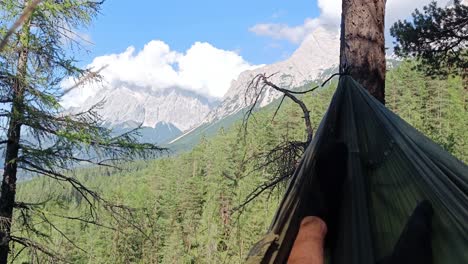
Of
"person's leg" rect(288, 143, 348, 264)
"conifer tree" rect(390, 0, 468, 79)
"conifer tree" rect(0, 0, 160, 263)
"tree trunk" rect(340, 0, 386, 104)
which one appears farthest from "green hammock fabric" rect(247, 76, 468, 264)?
"conifer tree" rect(390, 0, 468, 79)

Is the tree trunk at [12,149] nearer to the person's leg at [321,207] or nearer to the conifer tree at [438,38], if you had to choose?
the person's leg at [321,207]

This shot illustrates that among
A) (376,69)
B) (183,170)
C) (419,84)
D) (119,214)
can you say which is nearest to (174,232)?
(183,170)

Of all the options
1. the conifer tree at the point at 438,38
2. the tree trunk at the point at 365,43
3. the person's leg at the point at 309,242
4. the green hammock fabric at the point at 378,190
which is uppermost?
the conifer tree at the point at 438,38

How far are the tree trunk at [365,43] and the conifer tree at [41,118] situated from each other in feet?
8.08

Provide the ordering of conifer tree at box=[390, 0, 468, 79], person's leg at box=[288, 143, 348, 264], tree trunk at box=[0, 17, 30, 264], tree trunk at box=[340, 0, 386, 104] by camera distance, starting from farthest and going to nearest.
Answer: conifer tree at box=[390, 0, 468, 79]
tree trunk at box=[0, 17, 30, 264]
tree trunk at box=[340, 0, 386, 104]
person's leg at box=[288, 143, 348, 264]

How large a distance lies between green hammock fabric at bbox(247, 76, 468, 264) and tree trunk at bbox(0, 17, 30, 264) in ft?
9.94

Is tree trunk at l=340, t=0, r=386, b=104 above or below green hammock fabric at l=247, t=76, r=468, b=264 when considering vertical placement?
above

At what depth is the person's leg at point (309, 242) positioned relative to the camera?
4.08ft

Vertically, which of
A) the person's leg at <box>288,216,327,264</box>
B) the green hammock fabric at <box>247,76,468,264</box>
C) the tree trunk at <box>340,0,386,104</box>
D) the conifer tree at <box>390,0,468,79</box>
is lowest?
the person's leg at <box>288,216,327,264</box>

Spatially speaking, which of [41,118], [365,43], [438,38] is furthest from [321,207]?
[438,38]

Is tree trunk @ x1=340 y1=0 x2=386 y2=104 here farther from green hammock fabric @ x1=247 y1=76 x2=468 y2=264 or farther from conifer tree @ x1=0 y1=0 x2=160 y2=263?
conifer tree @ x1=0 y1=0 x2=160 y2=263

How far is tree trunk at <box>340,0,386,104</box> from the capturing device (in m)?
2.12

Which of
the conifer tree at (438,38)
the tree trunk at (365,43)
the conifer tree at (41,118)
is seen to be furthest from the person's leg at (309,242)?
the conifer tree at (438,38)

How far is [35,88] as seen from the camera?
383 cm
